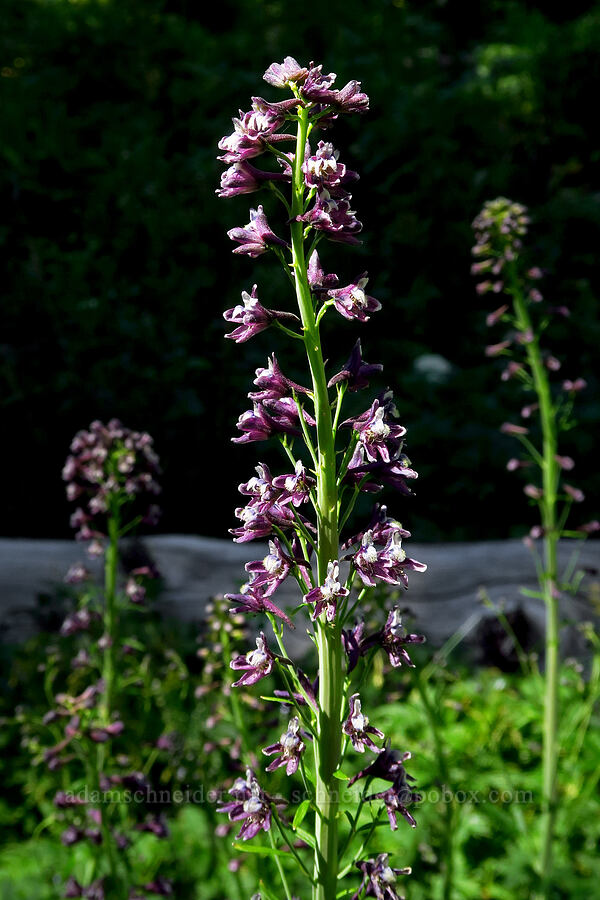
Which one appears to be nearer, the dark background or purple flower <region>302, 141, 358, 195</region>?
purple flower <region>302, 141, 358, 195</region>

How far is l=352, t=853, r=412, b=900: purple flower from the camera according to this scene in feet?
4.64

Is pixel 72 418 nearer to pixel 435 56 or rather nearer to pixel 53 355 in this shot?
pixel 53 355

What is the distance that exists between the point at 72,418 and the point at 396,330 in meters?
3.43

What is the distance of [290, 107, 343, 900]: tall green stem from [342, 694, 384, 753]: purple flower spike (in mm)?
26

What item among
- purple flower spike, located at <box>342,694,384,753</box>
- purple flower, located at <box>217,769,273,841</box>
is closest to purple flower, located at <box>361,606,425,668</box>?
purple flower spike, located at <box>342,694,384,753</box>

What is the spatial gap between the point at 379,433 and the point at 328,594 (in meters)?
0.29

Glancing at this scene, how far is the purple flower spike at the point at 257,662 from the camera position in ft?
4.73

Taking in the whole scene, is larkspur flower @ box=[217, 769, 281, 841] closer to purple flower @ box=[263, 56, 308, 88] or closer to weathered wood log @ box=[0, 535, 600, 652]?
purple flower @ box=[263, 56, 308, 88]

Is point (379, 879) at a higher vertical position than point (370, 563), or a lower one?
lower

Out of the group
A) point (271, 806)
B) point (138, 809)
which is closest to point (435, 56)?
point (138, 809)

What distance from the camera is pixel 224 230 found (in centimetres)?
768

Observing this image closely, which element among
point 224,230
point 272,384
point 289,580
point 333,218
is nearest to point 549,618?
point 272,384

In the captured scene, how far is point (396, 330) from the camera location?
8266 millimetres

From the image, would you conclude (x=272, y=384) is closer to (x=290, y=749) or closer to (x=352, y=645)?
(x=352, y=645)
